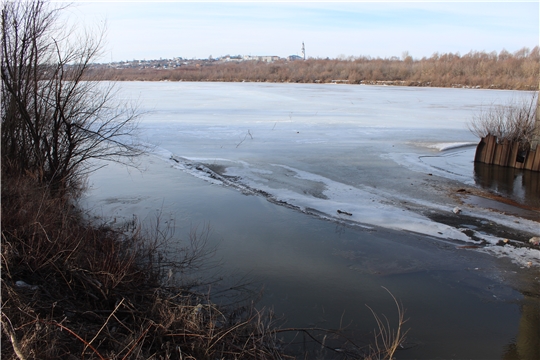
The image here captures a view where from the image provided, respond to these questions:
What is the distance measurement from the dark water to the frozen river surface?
2 centimetres

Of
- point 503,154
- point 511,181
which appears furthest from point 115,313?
point 503,154

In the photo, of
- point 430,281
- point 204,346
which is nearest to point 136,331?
point 204,346

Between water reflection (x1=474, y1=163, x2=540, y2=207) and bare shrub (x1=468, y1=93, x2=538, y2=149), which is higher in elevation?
bare shrub (x1=468, y1=93, x2=538, y2=149)

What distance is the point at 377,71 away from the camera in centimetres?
6825

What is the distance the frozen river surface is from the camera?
19.4 feet

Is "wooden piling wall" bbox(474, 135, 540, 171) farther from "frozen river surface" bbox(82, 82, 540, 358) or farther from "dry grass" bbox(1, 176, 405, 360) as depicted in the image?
"dry grass" bbox(1, 176, 405, 360)

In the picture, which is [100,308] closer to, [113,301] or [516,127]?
[113,301]

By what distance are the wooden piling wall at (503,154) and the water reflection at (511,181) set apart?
0.23 meters

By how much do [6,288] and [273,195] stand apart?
6.66 metres

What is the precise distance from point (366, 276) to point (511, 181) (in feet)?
26.6

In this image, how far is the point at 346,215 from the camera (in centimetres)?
918

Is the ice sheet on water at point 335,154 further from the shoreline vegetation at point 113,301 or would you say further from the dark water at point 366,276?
the shoreline vegetation at point 113,301

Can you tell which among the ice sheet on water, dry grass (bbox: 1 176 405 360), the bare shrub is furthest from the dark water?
the bare shrub

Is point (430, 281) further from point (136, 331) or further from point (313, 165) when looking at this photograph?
point (313, 165)
